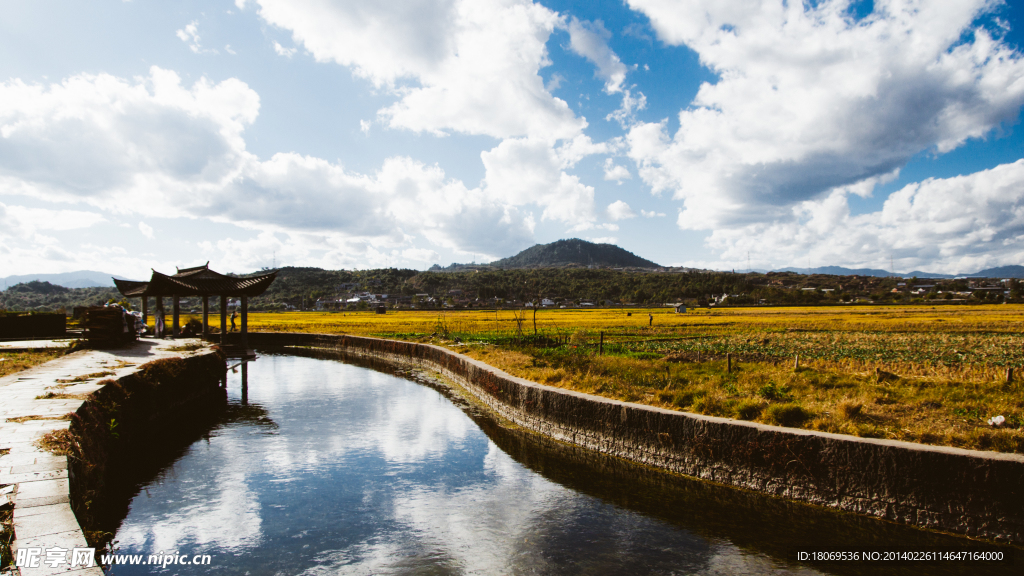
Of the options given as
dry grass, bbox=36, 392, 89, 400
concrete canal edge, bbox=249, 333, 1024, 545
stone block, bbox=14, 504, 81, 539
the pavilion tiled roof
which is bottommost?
concrete canal edge, bbox=249, 333, 1024, 545

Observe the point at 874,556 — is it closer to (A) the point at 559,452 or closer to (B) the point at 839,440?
(B) the point at 839,440

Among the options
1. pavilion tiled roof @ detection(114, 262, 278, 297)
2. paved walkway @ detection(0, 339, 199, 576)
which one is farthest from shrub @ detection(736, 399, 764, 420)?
pavilion tiled roof @ detection(114, 262, 278, 297)

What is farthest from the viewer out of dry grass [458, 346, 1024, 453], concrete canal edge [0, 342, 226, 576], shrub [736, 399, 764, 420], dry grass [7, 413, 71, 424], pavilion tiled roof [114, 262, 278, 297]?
pavilion tiled roof [114, 262, 278, 297]

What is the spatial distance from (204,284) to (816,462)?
2421cm

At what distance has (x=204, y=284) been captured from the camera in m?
22.9

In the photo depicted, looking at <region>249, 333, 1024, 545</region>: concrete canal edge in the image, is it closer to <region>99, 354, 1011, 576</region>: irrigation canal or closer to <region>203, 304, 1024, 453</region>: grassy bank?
<region>99, 354, 1011, 576</region>: irrigation canal

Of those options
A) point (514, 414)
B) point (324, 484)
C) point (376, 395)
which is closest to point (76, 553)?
point (324, 484)

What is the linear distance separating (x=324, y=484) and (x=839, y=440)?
7213mm

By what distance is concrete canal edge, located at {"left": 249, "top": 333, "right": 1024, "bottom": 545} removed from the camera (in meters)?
→ 5.34

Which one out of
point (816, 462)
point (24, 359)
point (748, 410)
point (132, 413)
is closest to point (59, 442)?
point (132, 413)

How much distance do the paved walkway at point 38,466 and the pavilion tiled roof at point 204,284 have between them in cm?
1157

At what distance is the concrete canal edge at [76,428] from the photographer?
3.81 m

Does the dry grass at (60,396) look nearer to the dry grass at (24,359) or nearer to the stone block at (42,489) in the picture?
the dry grass at (24,359)

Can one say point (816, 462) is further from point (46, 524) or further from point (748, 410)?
point (46, 524)
